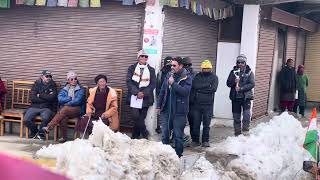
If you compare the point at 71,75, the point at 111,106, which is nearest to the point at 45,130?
the point at 71,75

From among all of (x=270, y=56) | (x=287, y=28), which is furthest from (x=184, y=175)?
(x=287, y=28)

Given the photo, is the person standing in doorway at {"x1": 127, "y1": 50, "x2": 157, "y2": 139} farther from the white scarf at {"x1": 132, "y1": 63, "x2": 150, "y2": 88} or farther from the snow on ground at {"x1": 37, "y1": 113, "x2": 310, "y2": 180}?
the snow on ground at {"x1": 37, "y1": 113, "x2": 310, "y2": 180}

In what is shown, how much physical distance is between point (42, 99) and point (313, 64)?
1064 centimetres

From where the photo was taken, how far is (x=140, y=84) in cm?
875

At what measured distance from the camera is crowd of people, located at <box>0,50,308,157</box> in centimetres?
812

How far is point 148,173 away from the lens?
20.8 feet

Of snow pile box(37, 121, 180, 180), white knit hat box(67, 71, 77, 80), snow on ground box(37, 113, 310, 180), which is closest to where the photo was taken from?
snow pile box(37, 121, 180, 180)

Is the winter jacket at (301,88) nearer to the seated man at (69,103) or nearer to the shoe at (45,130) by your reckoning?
the seated man at (69,103)

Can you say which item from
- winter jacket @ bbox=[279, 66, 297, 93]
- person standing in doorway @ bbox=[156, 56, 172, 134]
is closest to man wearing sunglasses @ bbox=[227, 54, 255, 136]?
person standing in doorway @ bbox=[156, 56, 172, 134]

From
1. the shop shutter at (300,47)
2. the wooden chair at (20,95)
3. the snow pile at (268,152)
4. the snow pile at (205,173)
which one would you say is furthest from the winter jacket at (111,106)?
the shop shutter at (300,47)

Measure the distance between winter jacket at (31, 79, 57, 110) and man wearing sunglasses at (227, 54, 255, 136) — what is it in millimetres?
3523

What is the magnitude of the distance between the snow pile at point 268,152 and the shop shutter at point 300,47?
7.31 m

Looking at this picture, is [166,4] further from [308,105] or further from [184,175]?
[308,105]

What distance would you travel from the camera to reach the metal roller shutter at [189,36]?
374 inches
